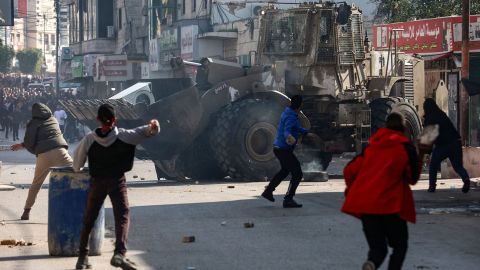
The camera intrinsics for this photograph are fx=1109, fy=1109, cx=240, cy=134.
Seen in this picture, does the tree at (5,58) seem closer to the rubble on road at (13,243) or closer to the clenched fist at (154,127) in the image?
the rubble on road at (13,243)

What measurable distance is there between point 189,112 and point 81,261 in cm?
1159

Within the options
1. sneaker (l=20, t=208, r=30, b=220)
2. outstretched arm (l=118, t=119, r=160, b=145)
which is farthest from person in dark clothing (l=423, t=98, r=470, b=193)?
outstretched arm (l=118, t=119, r=160, b=145)

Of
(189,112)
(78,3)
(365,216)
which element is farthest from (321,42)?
(78,3)

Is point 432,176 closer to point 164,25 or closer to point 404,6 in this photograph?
point 404,6

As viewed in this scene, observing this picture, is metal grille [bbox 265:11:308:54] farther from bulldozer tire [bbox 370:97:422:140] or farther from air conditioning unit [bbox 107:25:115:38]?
air conditioning unit [bbox 107:25:115:38]

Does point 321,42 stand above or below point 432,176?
above

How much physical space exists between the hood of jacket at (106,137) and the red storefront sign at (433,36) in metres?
19.7

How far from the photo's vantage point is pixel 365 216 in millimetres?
8633

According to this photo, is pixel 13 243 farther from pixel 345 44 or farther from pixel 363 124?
pixel 345 44

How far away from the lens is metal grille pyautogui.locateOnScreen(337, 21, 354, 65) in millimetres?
23047

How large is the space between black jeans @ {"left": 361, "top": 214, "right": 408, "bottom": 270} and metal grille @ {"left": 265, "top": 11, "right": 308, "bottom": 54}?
14.5 m

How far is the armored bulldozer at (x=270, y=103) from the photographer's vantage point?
2234 centimetres

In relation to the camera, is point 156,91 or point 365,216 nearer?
point 365,216

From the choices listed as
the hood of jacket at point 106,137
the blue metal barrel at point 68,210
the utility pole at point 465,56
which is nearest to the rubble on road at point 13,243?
the blue metal barrel at point 68,210
